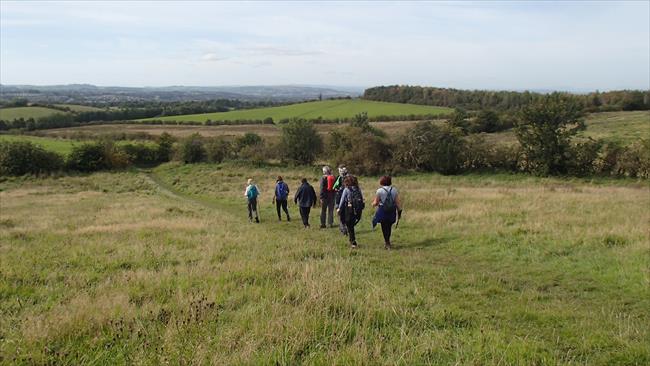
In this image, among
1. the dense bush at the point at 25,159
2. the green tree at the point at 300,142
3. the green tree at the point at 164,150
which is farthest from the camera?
the green tree at the point at 164,150

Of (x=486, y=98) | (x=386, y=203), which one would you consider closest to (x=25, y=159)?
(x=386, y=203)

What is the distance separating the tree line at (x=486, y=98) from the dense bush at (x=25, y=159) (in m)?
64.1

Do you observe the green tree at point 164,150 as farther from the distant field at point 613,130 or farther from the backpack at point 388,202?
the backpack at point 388,202

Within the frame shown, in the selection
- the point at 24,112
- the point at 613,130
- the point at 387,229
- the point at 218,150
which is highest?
the point at 613,130

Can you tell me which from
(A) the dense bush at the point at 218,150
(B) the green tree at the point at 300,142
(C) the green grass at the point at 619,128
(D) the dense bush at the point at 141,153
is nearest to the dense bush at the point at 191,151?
(A) the dense bush at the point at 218,150

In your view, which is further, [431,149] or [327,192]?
[431,149]

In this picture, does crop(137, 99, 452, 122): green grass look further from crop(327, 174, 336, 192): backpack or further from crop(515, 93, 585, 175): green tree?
crop(327, 174, 336, 192): backpack

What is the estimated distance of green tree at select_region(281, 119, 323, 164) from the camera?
50.3 m

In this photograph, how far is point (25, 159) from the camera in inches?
1957

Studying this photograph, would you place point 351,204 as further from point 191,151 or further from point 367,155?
point 191,151

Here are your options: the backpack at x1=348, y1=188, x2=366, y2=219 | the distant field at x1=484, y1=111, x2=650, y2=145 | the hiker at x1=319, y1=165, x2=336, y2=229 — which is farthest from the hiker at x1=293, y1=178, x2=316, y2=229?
the distant field at x1=484, y1=111, x2=650, y2=145

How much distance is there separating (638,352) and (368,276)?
12.8 ft

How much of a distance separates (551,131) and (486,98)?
60856 millimetres

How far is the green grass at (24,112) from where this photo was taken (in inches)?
3728
